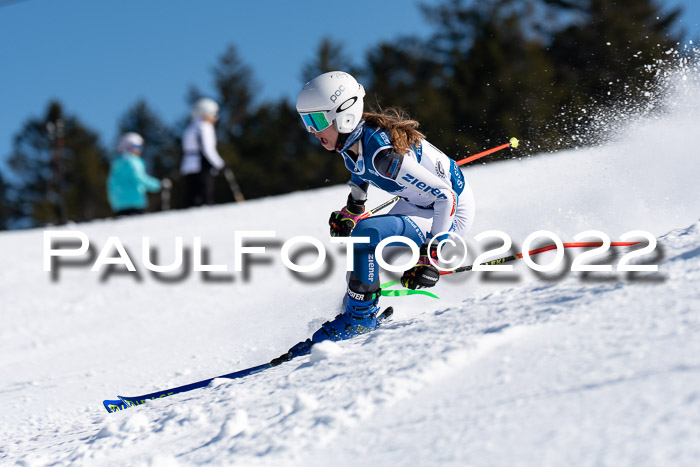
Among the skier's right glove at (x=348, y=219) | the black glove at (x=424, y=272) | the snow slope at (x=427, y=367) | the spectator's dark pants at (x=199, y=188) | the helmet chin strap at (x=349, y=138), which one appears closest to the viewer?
the snow slope at (x=427, y=367)

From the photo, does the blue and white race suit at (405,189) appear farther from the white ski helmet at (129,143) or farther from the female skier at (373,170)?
the white ski helmet at (129,143)

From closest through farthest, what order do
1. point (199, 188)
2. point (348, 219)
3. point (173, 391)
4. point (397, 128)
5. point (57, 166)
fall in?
point (173, 391), point (397, 128), point (348, 219), point (199, 188), point (57, 166)

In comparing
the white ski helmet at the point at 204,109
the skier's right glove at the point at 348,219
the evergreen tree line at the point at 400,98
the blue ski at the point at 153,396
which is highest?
the evergreen tree line at the point at 400,98

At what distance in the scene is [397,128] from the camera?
140 inches

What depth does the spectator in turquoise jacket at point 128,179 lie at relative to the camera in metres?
10.5

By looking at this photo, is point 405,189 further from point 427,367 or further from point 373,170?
point 427,367

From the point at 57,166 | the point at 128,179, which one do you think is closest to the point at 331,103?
the point at 128,179

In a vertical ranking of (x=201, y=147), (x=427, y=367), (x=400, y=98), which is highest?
(x=400, y=98)

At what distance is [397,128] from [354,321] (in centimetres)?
106

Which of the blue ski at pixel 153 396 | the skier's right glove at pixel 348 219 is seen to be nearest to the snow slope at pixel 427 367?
the blue ski at pixel 153 396

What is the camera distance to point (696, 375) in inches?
72.2

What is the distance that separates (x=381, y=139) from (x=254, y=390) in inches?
56.7

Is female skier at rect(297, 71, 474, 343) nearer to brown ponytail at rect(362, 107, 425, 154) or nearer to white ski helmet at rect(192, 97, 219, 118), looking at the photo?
brown ponytail at rect(362, 107, 425, 154)

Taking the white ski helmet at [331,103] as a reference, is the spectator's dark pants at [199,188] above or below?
above
